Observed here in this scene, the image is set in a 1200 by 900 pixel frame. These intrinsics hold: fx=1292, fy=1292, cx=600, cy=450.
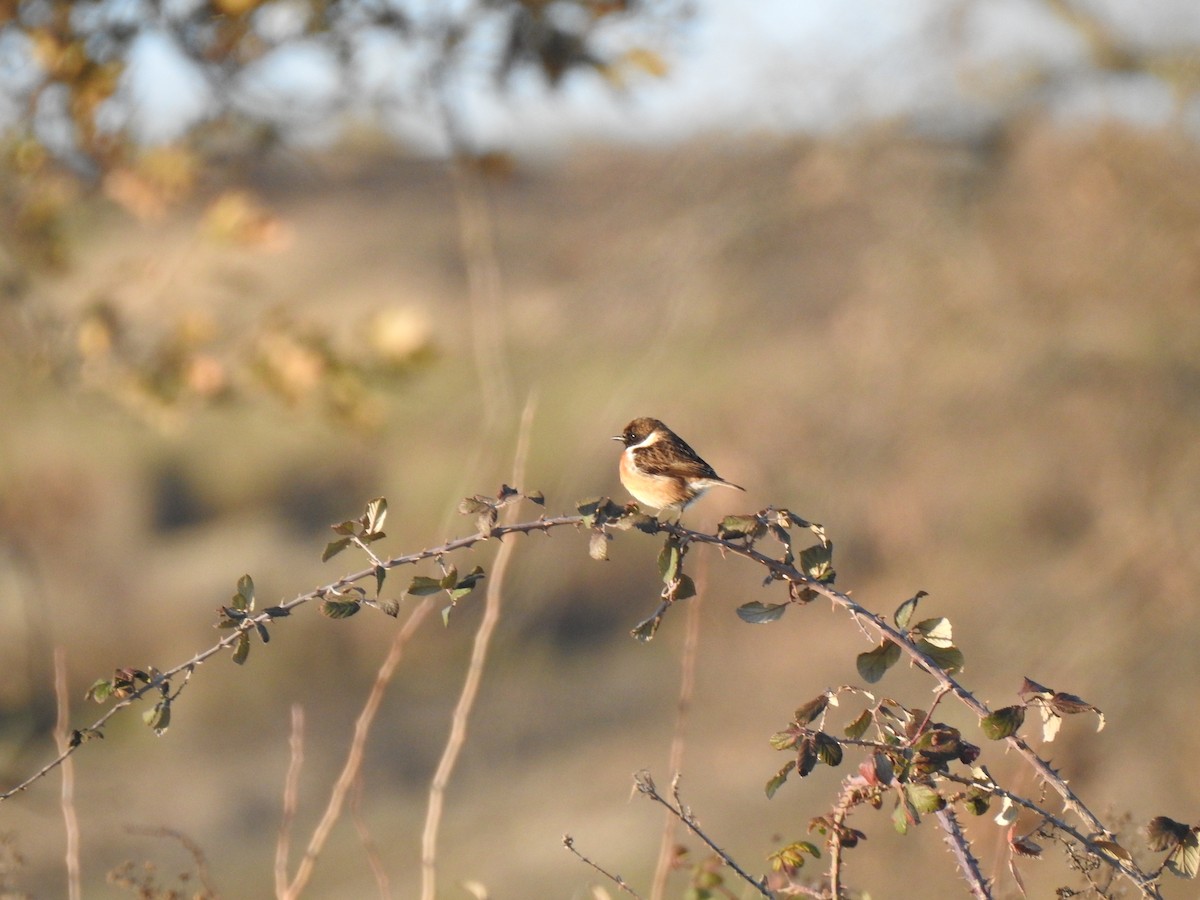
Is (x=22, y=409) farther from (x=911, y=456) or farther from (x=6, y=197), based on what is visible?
(x=911, y=456)

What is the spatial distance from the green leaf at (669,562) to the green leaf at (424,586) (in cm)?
30

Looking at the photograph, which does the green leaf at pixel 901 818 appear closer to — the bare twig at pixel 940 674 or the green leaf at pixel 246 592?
the bare twig at pixel 940 674

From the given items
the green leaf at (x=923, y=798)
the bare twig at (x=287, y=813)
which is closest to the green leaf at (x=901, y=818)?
the green leaf at (x=923, y=798)

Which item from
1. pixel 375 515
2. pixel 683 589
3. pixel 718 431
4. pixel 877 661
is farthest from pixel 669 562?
pixel 718 431

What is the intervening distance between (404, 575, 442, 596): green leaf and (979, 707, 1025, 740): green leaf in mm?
720

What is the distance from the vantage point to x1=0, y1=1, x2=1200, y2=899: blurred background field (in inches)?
241

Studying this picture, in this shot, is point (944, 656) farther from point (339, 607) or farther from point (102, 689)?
point (102, 689)

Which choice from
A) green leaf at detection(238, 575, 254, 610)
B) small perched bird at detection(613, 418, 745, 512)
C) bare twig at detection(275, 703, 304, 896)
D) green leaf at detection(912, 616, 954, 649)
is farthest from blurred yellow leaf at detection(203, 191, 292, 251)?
green leaf at detection(912, 616, 954, 649)

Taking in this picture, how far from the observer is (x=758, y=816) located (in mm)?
7926

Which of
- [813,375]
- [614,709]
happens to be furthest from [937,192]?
[614,709]

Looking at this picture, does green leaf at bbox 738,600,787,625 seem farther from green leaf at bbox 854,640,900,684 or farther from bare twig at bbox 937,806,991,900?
bare twig at bbox 937,806,991,900

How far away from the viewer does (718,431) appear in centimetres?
774

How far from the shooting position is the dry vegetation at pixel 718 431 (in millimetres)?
6320

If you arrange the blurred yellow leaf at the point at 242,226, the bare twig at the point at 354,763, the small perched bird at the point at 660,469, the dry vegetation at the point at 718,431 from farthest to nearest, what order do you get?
the dry vegetation at the point at 718,431, the blurred yellow leaf at the point at 242,226, the small perched bird at the point at 660,469, the bare twig at the point at 354,763
